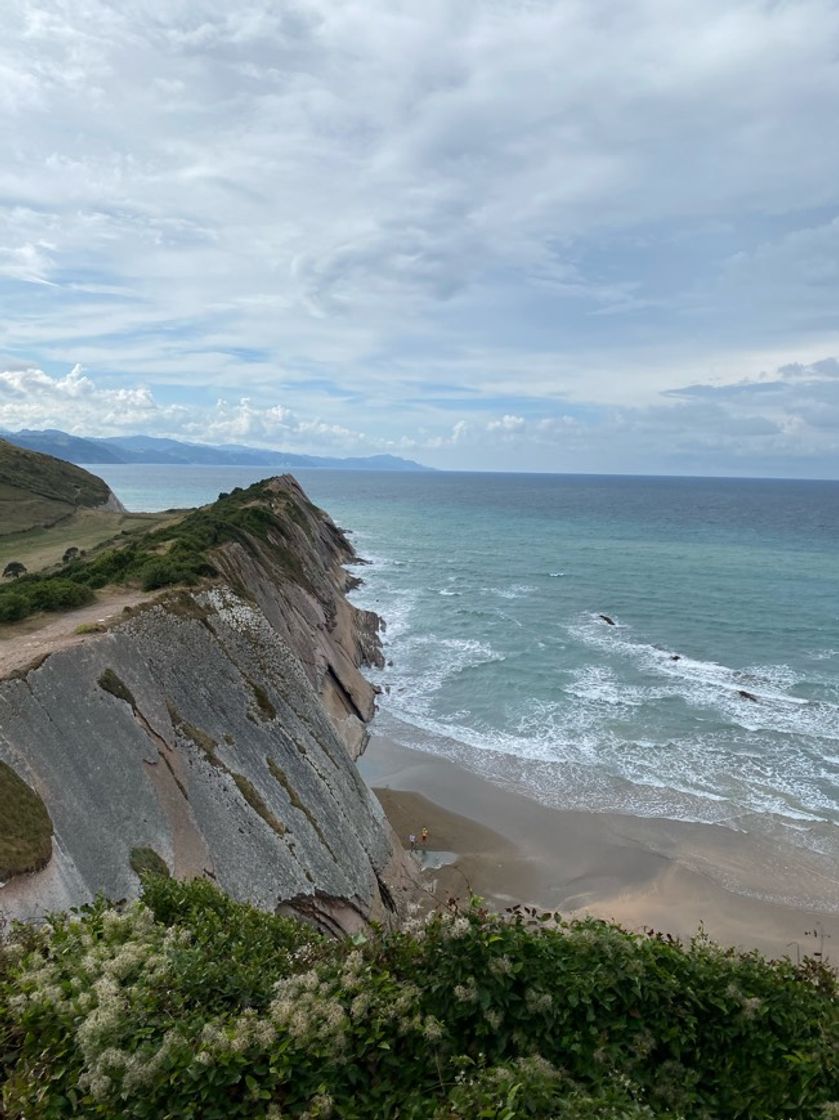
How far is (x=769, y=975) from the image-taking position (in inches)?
Answer: 312

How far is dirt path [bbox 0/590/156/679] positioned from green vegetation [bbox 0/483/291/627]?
2.05 feet

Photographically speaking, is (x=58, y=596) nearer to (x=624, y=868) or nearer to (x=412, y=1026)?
(x=412, y=1026)

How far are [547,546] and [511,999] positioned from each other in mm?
100823

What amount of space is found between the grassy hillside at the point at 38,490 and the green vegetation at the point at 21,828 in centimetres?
5608

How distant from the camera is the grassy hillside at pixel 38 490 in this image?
6679 centimetres

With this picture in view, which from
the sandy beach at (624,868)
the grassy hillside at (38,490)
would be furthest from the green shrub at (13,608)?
the grassy hillside at (38,490)

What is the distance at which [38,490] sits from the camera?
257ft

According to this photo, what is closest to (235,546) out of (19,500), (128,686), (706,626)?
(128,686)

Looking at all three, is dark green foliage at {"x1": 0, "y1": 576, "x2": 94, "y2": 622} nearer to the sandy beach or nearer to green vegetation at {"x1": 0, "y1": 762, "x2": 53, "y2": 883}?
green vegetation at {"x1": 0, "y1": 762, "x2": 53, "y2": 883}

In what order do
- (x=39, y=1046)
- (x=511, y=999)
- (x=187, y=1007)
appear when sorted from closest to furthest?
(x=39, y=1046) → (x=187, y=1007) → (x=511, y=999)

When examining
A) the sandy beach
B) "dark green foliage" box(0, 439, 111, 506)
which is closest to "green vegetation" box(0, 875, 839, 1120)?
the sandy beach

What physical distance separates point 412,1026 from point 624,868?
71.5ft

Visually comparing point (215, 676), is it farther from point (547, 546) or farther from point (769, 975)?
point (547, 546)

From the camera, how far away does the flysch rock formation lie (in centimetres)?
1380
